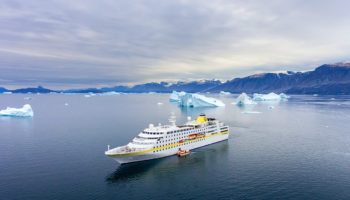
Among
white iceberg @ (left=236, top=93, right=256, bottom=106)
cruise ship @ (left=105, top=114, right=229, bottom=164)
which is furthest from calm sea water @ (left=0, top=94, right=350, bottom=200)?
white iceberg @ (left=236, top=93, right=256, bottom=106)

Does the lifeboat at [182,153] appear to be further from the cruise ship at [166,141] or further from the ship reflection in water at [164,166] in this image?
the ship reflection in water at [164,166]

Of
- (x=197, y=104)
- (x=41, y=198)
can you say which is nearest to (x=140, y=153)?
(x=41, y=198)

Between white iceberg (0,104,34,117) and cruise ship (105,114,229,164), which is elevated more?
white iceberg (0,104,34,117)

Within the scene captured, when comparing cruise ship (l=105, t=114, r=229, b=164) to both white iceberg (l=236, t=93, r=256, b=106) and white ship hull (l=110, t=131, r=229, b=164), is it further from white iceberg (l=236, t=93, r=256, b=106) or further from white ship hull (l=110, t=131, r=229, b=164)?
white iceberg (l=236, t=93, r=256, b=106)

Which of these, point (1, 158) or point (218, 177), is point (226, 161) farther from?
point (1, 158)

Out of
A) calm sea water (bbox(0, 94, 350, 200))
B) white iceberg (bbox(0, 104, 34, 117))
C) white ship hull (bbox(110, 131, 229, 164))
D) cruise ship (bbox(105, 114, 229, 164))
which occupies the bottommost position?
calm sea water (bbox(0, 94, 350, 200))

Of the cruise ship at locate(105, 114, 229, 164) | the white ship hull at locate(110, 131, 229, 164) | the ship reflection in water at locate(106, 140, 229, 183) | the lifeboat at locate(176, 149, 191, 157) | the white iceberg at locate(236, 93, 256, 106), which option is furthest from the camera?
the white iceberg at locate(236, 93, 256, 106)
